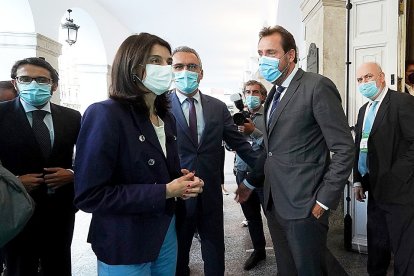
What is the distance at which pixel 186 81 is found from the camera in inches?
87.4

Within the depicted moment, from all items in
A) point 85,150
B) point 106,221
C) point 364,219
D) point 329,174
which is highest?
point 85,150

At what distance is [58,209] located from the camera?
1.99 meters

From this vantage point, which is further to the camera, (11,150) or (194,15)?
(194,15)

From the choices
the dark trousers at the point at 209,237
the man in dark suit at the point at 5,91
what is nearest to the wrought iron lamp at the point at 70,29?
the man in dark suit at the point at 5,91

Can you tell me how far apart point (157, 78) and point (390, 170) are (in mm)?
1947

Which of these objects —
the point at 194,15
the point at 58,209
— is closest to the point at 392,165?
the point at 58,209

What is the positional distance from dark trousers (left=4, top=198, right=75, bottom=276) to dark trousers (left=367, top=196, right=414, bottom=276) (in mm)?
2296

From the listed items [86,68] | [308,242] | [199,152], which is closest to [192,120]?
[199,152]

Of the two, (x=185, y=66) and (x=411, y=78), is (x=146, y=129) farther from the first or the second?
(x=411, y=78)

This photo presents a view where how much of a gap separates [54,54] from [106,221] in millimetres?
5827

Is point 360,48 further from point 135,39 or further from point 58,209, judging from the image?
point 58,209

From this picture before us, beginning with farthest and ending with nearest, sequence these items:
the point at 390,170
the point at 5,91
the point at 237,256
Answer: the point at 237,256
the point at 5,91
the point at 390,170

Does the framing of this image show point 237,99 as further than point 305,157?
Yes

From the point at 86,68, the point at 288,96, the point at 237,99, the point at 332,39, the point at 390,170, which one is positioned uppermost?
the point at 86,68
